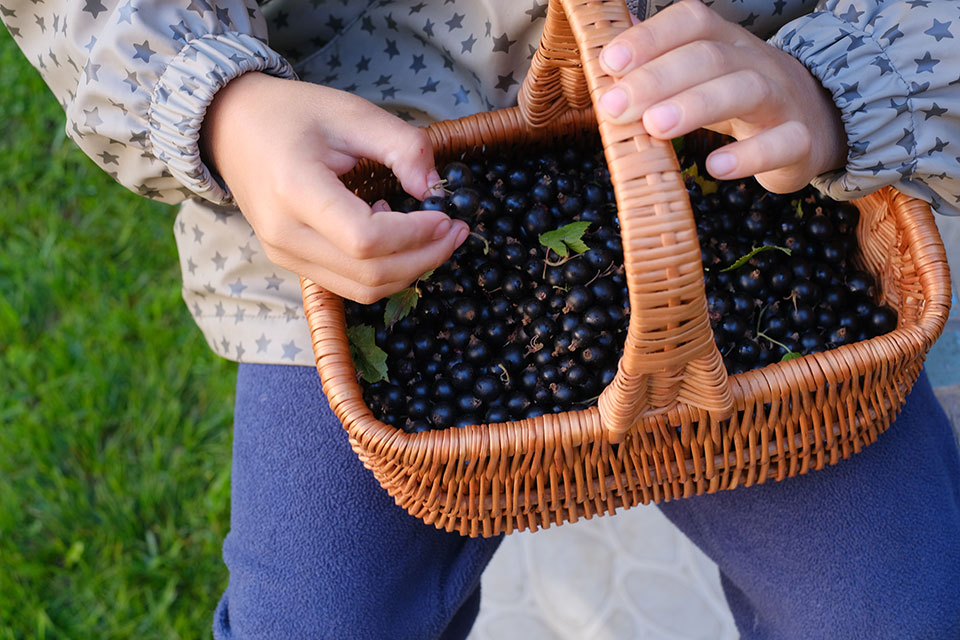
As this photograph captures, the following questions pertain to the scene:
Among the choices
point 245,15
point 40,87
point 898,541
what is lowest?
point 898,541

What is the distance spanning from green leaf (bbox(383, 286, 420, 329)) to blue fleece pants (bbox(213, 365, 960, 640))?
187 mm

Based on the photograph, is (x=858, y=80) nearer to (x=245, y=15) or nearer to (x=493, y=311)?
(x=493, y=311)

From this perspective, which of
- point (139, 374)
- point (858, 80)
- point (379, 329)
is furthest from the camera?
point (139, 374)

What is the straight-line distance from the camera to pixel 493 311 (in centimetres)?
98

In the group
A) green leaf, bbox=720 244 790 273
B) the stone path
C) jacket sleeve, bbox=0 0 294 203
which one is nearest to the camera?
jacket sleeve, bbox=0 0 294 203

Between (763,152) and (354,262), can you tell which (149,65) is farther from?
(763,152)

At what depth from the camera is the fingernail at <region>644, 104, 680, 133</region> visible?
0.67 meters

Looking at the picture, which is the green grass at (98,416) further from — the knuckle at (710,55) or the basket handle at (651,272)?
the knuckle at (710,55)

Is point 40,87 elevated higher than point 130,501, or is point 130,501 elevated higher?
point 40,87

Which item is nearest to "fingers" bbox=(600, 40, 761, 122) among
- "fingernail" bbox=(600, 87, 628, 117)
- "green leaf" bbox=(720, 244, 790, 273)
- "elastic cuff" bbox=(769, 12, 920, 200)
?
"fingernail" bbox=(600, 87, 628, 117)

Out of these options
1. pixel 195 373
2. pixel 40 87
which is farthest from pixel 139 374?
pixel 40 87

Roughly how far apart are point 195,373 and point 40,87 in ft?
3.14

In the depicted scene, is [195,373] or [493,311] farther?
[195,373]

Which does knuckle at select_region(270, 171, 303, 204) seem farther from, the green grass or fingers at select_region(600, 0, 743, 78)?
the green grass
